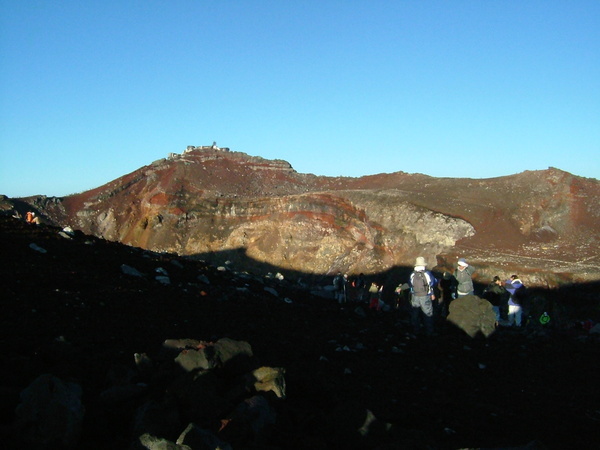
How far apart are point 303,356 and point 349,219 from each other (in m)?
36.7

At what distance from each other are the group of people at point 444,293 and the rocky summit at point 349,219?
1369cm

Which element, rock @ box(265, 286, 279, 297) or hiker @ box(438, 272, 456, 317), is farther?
hiker @ box(438, 272, 456, 317)

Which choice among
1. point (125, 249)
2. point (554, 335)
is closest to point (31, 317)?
point (125, 249)

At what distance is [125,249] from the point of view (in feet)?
51.5

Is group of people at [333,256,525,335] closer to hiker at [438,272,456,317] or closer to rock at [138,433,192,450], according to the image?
hiker at [438,272,456,317]

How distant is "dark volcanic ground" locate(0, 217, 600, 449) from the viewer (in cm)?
564

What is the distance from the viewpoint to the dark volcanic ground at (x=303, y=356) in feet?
18.5

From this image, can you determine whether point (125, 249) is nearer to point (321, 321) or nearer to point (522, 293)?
point (321, 321)

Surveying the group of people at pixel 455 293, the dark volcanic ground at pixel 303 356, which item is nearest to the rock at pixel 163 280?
the dark volcanic ground at pixel 303 356

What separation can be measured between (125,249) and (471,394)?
1118 cm

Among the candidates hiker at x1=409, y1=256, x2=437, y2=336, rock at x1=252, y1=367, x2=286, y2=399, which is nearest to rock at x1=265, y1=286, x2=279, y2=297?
hiker at x1=409, y1=256, x2=437, y2=336

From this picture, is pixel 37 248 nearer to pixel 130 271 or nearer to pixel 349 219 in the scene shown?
pixel 130 271

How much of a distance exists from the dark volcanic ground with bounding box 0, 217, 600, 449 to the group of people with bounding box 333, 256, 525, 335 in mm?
750

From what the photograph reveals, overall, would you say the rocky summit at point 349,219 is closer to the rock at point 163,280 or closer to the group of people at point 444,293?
the group of people at point 444,293
